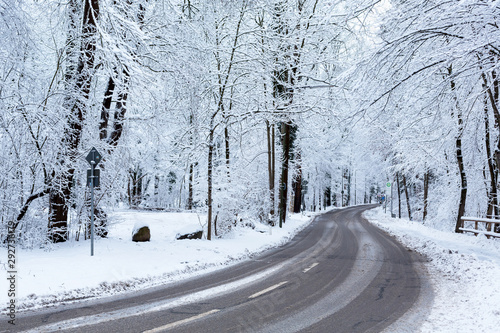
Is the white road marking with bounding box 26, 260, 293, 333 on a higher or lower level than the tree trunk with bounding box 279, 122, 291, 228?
lower

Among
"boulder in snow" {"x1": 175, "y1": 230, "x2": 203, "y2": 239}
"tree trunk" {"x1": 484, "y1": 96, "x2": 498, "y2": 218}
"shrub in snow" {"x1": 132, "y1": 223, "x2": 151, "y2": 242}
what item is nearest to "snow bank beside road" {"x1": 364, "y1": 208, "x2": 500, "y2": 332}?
"tree trunk" {"x1": 484, "y1": 96, "x2": 498, "y2": 218}

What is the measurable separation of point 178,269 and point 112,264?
5.55 feet

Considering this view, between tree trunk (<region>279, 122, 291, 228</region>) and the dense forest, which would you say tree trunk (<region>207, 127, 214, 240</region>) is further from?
tree trunk (<region>279, 122, 291, 228</region>)

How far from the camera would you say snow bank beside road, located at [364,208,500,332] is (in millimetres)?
5477

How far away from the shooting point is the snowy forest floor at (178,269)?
20.0 ft

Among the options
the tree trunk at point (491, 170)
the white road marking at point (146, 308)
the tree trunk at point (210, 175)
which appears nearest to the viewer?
the white road marking at point (146, 308)

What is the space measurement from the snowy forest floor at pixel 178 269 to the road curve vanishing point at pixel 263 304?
24.4 inches

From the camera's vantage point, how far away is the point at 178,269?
9281 millimetres

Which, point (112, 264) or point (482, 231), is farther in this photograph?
point (482, 231)

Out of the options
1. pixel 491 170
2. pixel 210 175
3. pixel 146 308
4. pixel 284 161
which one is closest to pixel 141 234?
pixel 210 175

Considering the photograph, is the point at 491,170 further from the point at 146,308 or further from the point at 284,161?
the point at 146,308

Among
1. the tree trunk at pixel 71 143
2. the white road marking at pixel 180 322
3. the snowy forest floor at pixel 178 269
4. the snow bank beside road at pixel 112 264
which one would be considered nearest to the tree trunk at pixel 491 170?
the snowy forest floor at pixel 178 269

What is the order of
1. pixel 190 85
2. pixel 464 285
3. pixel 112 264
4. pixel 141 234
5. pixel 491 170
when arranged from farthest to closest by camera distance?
pixel 491 170, pixel 141 234, pixel 190 85, pixel 112 264, pixel 464 285

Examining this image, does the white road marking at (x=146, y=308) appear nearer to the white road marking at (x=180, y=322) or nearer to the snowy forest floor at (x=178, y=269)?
the white road marking at (x=180, y=322)
